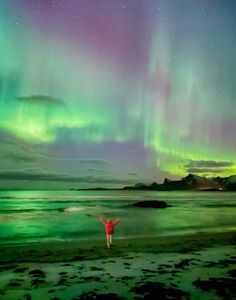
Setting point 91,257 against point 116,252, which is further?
point 116,252

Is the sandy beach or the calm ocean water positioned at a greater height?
the sandy beach

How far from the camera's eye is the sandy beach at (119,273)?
30.4 ft

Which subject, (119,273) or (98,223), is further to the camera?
(98,223)

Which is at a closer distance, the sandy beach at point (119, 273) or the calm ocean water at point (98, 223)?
the sandy beach at point (119, 273)

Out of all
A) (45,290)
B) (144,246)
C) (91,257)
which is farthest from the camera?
(144,246)

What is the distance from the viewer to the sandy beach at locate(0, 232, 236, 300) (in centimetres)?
927

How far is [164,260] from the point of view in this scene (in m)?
13.9

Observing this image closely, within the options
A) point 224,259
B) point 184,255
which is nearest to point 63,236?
point 184,255

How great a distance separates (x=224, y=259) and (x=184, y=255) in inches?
75.7

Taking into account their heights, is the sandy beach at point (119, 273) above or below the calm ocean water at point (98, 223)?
above

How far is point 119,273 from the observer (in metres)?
11.5

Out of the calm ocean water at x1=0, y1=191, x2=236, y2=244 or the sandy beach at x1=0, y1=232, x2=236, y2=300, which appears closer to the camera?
the sandy beach at x1=0, y1=232, x2=236, y2=300

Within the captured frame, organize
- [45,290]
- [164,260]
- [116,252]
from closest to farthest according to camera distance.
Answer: [45,290] → [164,260] → [116,252]

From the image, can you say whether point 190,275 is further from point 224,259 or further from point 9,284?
point 9,284
